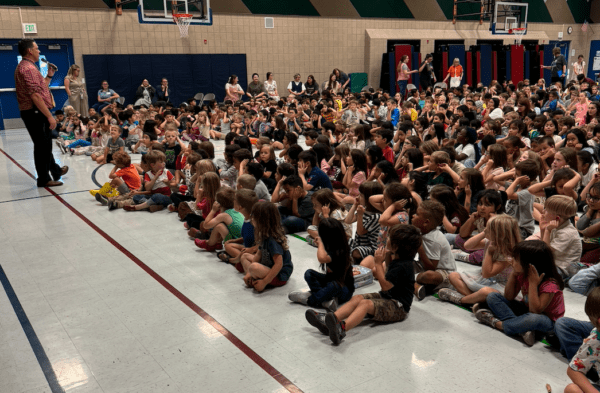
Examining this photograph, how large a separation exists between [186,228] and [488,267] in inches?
136

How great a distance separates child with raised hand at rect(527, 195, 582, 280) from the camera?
12.6 ft

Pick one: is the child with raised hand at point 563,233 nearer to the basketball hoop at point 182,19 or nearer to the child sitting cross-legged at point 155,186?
the child sitting cross-legged at point 155,186

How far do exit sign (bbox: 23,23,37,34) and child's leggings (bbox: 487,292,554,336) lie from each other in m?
15.1

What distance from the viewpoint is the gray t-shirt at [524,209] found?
490 centimetres

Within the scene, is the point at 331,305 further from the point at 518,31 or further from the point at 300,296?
the point at 518,31

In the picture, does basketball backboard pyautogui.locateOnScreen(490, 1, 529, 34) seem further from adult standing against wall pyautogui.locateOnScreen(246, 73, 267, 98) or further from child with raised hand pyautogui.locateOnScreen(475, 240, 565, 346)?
child with raised hand pyautogui.locateOnScreen(475, 240, 565, 346)

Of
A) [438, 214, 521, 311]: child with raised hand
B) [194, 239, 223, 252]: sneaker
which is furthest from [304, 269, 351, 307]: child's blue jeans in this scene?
[194, 239, 223, 252]: sneaker

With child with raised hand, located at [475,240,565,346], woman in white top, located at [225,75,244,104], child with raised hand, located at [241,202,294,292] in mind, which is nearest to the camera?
child with raised hand, located at [475,240,565,346]

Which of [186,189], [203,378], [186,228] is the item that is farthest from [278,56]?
[203,378]

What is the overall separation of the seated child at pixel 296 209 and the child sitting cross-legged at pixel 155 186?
183 cm

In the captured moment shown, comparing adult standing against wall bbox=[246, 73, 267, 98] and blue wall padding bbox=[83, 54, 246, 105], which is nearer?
blue wall padding bbox=[83, 54, 246, 105]

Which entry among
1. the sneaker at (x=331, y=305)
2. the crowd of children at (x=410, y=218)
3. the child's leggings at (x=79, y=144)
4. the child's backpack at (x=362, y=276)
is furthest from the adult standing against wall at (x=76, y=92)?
the sneaker at (x=331, y=305)

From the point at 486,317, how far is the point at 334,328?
3.65 ft

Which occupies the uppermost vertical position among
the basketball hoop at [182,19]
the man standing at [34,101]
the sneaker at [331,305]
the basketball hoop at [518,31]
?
the basketball hoop at [518,31]
